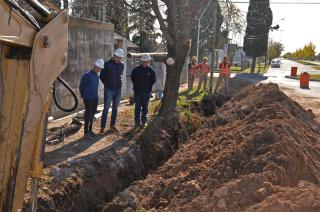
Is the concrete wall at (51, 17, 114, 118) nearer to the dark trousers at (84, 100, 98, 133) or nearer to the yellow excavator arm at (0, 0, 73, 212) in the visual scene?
the dark trousers at (84, 100, 98, 133)

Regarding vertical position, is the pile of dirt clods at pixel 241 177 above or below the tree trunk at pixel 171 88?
below

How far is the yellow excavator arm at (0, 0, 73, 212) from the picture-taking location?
2.92 m

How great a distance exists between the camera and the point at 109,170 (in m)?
7.72

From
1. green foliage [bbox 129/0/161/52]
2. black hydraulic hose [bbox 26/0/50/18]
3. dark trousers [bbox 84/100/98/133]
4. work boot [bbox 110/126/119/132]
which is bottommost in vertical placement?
work boot [bbox 110/126/119/132]

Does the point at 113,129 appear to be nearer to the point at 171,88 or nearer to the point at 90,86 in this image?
the point at 90,86

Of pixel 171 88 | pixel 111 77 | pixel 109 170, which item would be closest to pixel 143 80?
pixel 111 77

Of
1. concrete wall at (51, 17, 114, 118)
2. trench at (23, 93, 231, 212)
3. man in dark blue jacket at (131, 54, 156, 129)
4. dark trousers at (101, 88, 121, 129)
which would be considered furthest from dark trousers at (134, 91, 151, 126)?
concrete wall at (51, 17, 114, 118)

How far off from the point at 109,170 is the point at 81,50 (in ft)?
20.4

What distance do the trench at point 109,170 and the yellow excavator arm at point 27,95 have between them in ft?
8.44

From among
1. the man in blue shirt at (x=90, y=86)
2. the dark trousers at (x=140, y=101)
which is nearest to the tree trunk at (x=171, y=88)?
the dark trousers at (x=140, y=101)

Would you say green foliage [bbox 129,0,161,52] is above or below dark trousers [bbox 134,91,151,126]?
above

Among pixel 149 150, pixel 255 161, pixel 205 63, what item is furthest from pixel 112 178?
pixel 205 63

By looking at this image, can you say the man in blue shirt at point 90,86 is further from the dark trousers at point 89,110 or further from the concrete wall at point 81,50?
the concrete wall at point 81,50

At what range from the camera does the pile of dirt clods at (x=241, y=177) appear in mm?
4938
